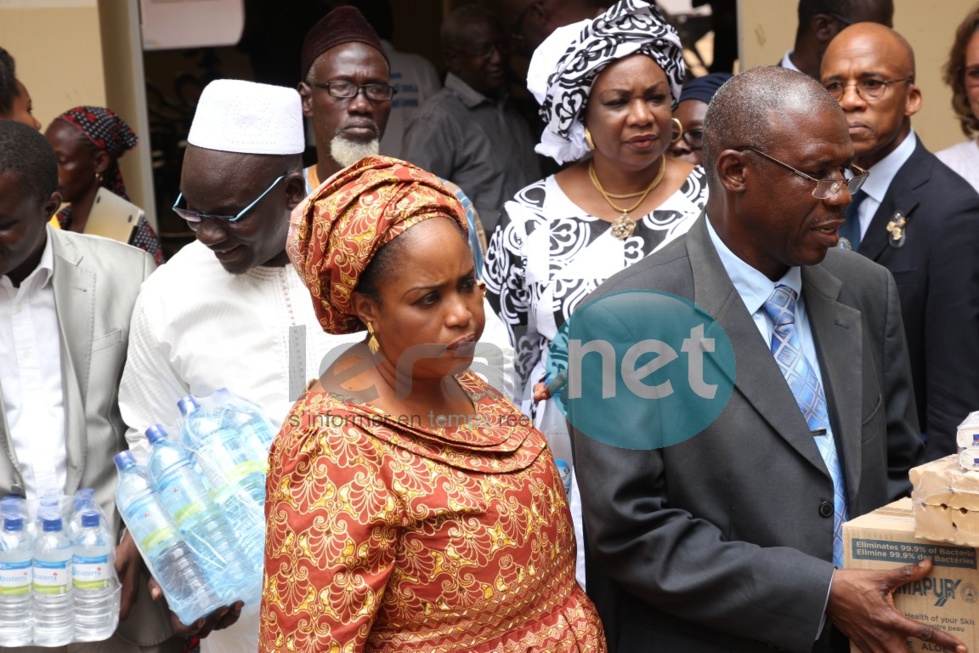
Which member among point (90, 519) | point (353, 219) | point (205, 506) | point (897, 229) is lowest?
point (90, 519)

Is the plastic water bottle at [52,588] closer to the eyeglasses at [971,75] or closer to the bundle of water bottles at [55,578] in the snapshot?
the bundle of water bottles at [55,578]

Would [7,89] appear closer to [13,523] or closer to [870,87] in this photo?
[13,523]

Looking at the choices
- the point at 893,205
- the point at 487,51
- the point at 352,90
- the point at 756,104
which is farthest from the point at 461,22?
the point at 756,104

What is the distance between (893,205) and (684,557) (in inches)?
73.6

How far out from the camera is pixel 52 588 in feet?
10.4

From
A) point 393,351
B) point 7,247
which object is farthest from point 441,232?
point 7,247

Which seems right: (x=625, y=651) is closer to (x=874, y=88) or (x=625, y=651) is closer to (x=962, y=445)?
(x=962, y=445)

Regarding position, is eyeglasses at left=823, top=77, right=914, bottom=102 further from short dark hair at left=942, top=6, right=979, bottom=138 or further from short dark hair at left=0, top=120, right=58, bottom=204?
short dark hair at left=0, top=120, right=58, bottom=204

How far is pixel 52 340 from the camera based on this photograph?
354cm

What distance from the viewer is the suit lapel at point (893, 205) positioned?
153 inches

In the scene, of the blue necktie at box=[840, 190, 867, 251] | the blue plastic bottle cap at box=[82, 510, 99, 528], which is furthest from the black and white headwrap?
the blue plastic bottle cap at box=[82, 510, 99, 528]

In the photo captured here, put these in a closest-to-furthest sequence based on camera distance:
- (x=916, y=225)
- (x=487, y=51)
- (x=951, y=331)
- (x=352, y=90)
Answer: (x=951, y=331), (x=916, y=225), (x=352, y=90), (x=487, y=51)

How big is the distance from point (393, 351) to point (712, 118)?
3.32 feet

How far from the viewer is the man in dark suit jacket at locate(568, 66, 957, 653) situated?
254 cm
